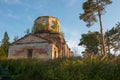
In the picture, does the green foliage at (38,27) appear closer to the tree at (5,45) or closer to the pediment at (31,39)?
the pediment at (31,39)

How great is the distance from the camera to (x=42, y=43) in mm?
40625

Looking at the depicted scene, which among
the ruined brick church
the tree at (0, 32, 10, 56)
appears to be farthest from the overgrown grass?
the tree at (0, 32, 10, 56)

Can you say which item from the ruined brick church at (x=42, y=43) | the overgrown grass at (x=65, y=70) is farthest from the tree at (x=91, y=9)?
the overgrown grass at (x=65, y=70)

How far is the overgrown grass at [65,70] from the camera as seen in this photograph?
1697 centimetres

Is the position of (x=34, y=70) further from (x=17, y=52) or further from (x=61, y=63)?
(x=17, y=52)

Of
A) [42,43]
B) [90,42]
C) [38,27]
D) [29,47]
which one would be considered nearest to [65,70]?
[42,43]

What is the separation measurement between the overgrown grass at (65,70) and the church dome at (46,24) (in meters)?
26.5

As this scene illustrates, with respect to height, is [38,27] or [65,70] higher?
[38,27]

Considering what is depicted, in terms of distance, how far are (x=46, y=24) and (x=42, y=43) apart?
6.69 m

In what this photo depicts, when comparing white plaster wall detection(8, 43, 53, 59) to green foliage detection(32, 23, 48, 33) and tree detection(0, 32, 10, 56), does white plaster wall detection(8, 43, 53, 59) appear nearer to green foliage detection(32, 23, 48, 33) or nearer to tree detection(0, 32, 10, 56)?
green foliage detection(32, 23, 48, 33)

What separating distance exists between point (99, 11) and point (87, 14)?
212 cm

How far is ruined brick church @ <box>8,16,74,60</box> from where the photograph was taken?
40.2m

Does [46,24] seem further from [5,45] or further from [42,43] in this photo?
[5,45]

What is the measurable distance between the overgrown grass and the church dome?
1045 inches
